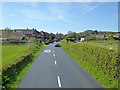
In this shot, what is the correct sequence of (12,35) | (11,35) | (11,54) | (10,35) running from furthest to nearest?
(12,35)
(11,35)
(10,35)
(11,54)

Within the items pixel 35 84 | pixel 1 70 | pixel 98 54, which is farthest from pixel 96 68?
pixel 1 70

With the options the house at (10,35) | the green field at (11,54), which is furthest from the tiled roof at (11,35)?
the green field at (11,54)

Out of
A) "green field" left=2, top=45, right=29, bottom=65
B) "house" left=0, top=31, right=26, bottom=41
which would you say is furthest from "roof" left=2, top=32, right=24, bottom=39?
"green field" left=2, top=45, right=29, bottom=65

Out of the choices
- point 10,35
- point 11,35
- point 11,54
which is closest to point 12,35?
point 11,35

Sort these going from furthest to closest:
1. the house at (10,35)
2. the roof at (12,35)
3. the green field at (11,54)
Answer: the roof at (12,35), the house at (10,35), the green field at (11,54)

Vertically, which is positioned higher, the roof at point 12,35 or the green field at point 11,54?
the roof at point 12,35

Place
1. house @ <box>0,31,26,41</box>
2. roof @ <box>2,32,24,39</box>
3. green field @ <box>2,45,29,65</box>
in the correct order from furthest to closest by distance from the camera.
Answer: roof @ <box>2,32,24,39</box>
house @ <box>0,31,26,41</box>
green field @ <box>2,45,29,65</box>

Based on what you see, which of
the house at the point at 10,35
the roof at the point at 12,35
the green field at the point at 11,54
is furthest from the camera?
the roof at the point at 12,35

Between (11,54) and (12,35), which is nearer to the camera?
(11,54)

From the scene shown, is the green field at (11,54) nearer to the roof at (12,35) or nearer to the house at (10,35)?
the house at (10,35)

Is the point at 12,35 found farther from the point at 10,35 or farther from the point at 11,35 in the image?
the point at 10,35

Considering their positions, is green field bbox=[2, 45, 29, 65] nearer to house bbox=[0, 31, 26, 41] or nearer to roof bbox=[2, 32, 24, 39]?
house bbox=[0, 31, 26, 41]

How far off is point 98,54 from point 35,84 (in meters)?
5.61

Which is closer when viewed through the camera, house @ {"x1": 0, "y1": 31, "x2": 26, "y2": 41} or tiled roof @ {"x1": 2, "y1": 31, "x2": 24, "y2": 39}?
house @ {"x1": 0, "y1": 31, "x2": 26, "y2": 41}
